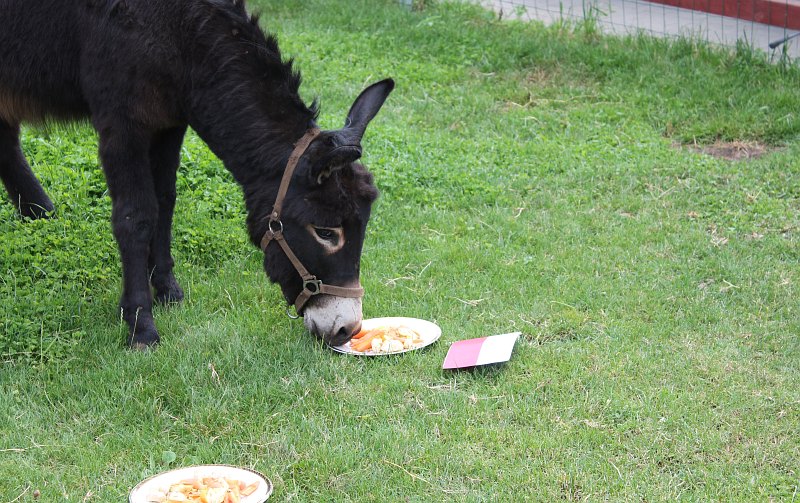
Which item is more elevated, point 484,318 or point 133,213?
point 133,213

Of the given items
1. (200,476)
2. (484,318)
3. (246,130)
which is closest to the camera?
(200,476)

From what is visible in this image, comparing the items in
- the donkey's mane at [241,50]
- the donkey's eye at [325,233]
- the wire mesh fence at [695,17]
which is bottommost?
the donkey's eye at [325,233]

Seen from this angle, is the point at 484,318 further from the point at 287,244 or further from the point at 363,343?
the point at 287,244

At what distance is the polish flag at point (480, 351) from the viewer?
433 centimetres

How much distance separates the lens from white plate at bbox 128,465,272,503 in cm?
330

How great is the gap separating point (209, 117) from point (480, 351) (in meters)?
1.72

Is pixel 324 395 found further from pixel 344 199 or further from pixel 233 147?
pixel 233 147

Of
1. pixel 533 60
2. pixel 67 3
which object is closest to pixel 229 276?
pixel 67 3

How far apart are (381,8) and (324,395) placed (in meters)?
6.89

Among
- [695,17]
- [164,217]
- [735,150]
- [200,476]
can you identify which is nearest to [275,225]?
[164,217]

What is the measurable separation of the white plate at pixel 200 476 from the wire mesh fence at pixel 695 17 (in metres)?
6.80

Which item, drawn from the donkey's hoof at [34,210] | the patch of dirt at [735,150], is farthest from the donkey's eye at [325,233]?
the patch of dirt at [735,150]

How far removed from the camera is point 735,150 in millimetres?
7363

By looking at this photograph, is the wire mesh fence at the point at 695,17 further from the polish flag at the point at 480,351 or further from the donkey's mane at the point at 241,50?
the donkey's mane at the point at 241,50
